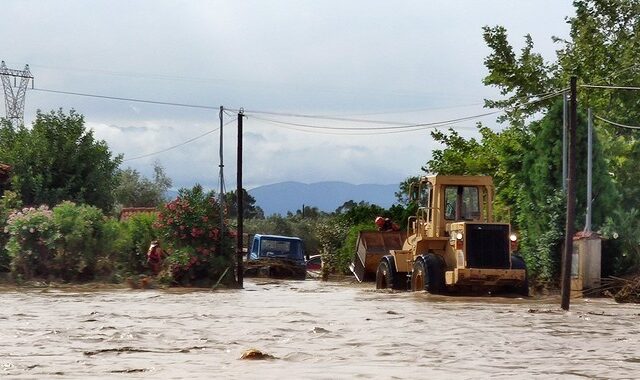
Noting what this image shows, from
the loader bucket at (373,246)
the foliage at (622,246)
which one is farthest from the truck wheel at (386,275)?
the foliage at (622,246)

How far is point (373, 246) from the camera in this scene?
1417 inches

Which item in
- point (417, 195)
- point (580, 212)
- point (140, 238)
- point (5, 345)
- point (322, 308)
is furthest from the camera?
point (140, 238)

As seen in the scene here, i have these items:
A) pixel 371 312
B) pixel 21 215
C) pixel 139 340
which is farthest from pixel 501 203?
pixel 139 340

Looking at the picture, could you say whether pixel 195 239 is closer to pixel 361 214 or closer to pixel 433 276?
pixel 433 276

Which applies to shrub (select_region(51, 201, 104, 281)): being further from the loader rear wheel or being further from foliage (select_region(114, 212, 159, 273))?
the loader rear wheel

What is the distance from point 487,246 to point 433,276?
1443mm

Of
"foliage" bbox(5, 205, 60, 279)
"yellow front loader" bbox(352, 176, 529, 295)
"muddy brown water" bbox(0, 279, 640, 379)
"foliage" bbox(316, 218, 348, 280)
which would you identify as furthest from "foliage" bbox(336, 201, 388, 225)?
"muddy brown water" bbox(0, 279, 640, 379)

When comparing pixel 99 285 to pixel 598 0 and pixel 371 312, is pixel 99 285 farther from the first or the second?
pixel 598 0

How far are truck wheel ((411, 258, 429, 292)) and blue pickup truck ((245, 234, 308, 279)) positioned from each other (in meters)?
16.5

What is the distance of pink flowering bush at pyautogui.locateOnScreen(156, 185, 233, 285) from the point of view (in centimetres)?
3350

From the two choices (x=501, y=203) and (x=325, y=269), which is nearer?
(x=501, y=203)

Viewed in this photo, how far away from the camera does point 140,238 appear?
3559cm

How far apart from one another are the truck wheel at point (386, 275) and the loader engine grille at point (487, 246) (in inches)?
140

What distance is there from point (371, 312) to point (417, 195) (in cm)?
642
